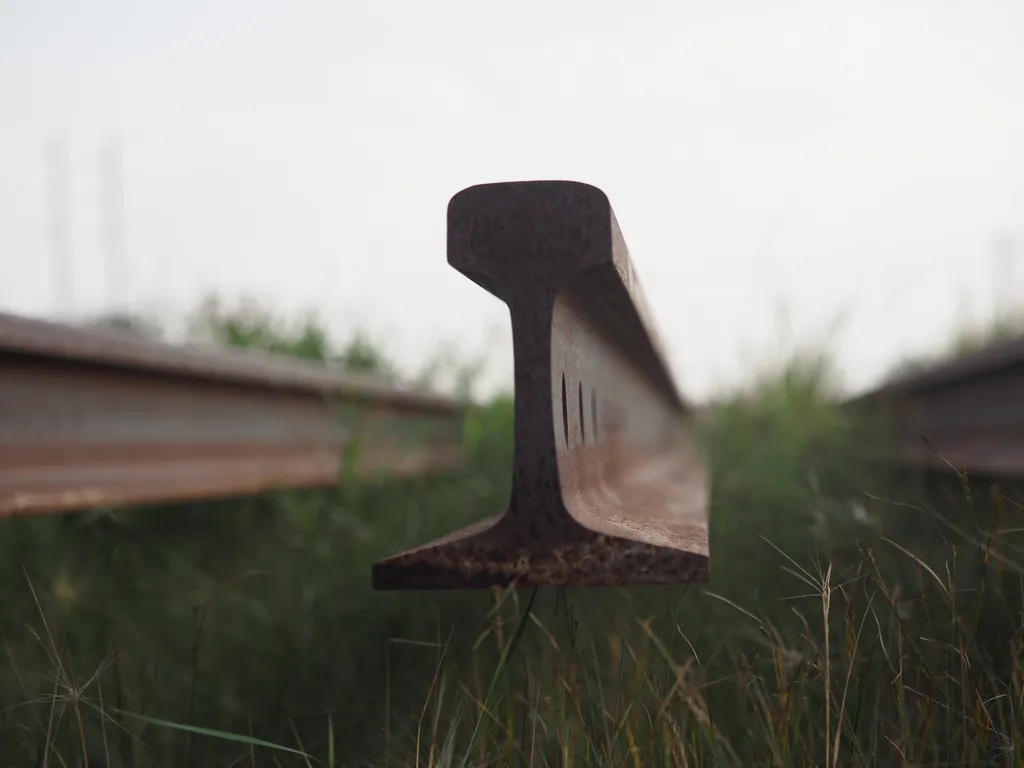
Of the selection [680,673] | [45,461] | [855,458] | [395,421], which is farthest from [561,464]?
[855,458]

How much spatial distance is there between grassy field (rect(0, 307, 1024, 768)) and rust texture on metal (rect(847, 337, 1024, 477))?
6.6 inches

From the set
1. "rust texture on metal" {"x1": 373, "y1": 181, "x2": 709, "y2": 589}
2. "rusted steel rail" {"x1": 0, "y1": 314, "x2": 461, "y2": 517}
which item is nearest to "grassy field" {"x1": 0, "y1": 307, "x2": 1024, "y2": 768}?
"rust texture on metal" {"x1": 373, "y1": 181, "x2": 709, "y2": 589}

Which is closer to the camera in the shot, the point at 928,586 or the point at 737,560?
the point at 928,586

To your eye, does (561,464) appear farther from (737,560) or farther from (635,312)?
(737,560)

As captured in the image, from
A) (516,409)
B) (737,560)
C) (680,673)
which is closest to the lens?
(516,409)

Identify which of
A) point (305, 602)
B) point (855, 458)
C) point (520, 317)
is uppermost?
point (520, 317)

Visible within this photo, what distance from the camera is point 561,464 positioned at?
1.24 m

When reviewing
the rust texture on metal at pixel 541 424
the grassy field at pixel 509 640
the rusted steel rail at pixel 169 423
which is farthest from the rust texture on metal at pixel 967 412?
the rusted steel rail at pixel 169 423

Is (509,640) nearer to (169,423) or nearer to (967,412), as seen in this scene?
(169,423)

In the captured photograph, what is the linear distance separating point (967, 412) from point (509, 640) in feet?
8.06

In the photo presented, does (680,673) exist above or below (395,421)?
below

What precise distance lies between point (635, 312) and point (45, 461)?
53.5 inches

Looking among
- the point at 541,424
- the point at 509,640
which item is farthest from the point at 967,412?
the point at 541,424

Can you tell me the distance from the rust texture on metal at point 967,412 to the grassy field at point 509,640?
167 millimetres
